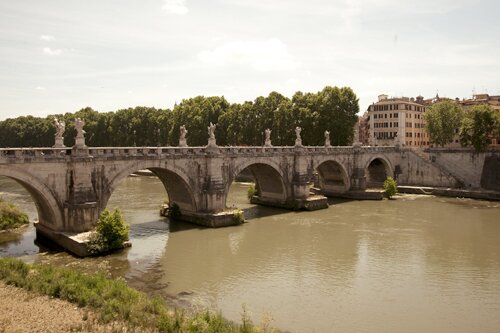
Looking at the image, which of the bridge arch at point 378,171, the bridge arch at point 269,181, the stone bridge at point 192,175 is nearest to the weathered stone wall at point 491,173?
the stone bridge at point 192,175

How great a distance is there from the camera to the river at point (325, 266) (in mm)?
19516

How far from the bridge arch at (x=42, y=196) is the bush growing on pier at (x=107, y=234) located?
3.09 m

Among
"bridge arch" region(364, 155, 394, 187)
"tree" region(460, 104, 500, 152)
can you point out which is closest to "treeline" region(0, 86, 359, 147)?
"bridge arch" region(364, 155, 394, 187)

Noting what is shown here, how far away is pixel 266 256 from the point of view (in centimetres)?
2861

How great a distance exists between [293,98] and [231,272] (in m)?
47.2

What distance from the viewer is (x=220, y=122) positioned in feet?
249

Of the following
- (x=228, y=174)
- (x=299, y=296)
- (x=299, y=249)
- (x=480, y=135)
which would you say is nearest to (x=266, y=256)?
(x=299, y=249)

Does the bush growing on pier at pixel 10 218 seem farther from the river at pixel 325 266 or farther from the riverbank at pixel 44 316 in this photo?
the riverbank at pixel 44 316

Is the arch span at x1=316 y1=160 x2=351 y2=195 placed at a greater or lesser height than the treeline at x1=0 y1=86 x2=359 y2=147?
lesser

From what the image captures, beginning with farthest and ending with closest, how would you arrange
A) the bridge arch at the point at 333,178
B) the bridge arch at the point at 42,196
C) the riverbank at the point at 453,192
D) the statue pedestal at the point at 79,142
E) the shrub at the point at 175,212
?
the bridge arch at the point at 333,178
the riverbank at the point at 453,192
the shrub at the point at 175,212
the statue pedestal at the point at 79,142
the bridge arch at the point at 42,196

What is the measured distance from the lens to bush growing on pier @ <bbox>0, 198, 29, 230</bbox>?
111 feet

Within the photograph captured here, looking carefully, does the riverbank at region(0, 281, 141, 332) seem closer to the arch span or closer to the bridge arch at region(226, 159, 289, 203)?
the bridge arch at region(226, 159, 289, 203)

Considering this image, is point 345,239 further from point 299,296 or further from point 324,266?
point 299,296

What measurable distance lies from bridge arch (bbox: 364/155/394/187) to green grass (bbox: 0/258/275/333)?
157ft
